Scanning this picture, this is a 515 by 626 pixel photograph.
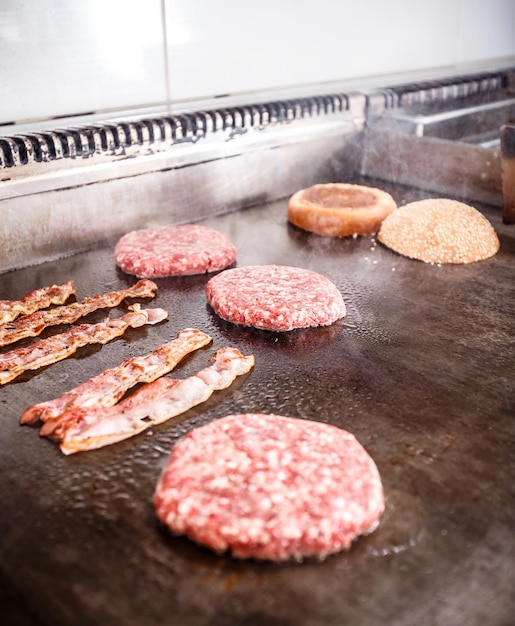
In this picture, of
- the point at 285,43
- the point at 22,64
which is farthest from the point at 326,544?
the point at 285,43

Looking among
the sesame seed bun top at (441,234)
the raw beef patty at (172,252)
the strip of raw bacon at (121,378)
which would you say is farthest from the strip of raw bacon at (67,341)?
the sesame seed bun top at (441,234)

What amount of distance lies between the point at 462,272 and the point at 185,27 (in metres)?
1.76

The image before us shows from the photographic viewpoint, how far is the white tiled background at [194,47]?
2.64 meters

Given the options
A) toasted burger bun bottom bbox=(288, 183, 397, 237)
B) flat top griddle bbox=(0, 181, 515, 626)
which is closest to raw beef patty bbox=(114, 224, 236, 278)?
flat top griddle bbox=(0, 181, 515, 626)

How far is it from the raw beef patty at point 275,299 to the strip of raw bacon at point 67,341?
24 centimetres

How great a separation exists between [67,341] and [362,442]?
1.01 metres

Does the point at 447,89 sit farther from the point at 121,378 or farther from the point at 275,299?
the point at 121,378

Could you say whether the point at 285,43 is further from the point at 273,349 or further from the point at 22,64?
the point at 273,349

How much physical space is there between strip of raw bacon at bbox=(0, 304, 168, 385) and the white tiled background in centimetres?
106

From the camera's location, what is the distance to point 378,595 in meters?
1.25

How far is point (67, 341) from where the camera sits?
209 centimetres

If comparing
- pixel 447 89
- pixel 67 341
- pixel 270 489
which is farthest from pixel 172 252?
pixel 447 89

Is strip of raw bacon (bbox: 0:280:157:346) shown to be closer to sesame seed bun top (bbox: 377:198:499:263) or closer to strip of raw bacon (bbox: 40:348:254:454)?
strip of raw bacon (bbox: 40:348:254:454)

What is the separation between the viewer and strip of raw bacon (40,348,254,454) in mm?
1652
